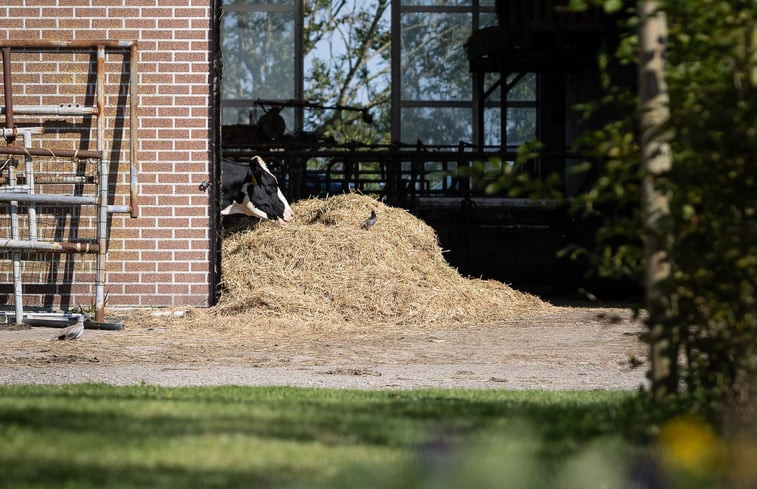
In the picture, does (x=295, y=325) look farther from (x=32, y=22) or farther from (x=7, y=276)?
(x=32, y=22)

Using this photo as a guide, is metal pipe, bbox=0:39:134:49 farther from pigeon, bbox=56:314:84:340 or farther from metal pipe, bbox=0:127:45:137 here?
pigeon, bbox=56:314:84:340

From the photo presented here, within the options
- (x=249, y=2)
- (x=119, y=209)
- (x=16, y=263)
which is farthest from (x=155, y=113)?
(x=249, y=2)

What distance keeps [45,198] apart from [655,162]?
23.5ft

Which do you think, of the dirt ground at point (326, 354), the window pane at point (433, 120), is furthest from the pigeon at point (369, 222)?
the window pane at point (433, 120)

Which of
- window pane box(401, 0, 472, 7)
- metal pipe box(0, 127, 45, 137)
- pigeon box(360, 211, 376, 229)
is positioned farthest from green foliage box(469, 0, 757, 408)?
window pane box(401, 0, 472, 7)

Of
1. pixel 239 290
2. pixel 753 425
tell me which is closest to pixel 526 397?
pixel 753 425

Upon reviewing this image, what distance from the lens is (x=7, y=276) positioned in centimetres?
1152

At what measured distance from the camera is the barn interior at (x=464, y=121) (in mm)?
15242

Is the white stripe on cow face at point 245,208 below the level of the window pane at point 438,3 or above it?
below

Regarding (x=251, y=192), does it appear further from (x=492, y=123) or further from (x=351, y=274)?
(x=492, y=123)

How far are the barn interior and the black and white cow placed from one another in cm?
47

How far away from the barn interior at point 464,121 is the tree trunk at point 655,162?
4.13m

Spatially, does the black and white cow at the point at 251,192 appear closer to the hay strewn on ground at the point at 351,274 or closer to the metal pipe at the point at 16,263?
the hay strewn on ground at the point at 351,274

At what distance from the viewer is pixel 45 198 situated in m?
10.4
